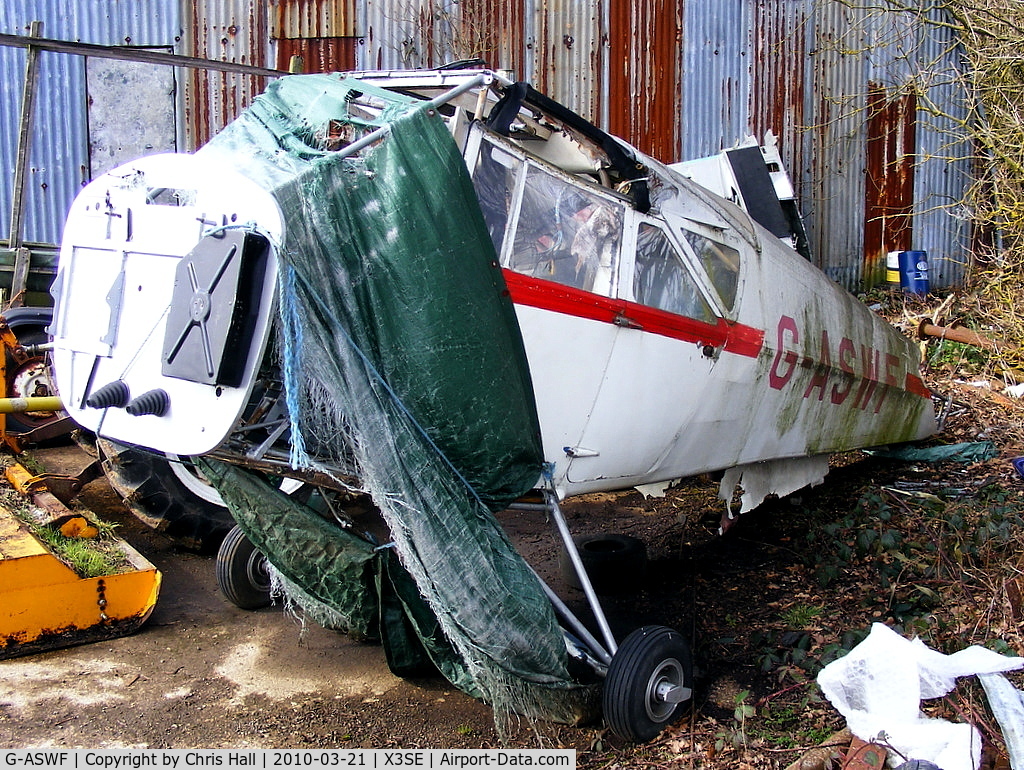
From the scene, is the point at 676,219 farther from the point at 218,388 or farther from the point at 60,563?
the point at 60,563

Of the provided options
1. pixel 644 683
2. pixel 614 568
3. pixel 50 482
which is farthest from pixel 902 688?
pixel 50 482

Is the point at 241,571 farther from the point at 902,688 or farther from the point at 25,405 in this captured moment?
the point at 902,688

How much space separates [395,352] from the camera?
10.8 ft

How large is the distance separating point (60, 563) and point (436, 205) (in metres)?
2.81

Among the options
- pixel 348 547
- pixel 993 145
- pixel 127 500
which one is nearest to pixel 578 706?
pixel 348 547

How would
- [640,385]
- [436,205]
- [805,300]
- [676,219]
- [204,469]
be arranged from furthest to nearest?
[805,300] < [676,219] < [640,385] < [204,469] < [436,205]

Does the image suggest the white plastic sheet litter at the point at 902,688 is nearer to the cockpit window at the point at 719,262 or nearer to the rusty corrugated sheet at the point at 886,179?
the cockpit window at the point at 719,262

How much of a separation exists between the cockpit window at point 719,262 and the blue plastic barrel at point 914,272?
7641 millimetres

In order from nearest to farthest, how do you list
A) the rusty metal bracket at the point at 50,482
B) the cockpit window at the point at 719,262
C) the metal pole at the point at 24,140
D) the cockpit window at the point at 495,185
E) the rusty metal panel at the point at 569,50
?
the cockpit window at the point at 495,185, the cockpit window at the point at 719,262, the rusty metal bracket at the point at 50,482, the metal pole at the point at 24,140, the rusty metal panel at the point at 569,50

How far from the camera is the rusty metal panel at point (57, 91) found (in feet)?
34.0

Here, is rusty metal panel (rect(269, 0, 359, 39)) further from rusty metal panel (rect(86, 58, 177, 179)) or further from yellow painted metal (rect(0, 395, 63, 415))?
yellow painted metal (rect(0, 395, 63, 415))

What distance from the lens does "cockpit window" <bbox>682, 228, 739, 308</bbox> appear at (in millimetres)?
4789

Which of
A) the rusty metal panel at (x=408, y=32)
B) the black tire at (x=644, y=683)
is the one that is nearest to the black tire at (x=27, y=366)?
the black tire at (x=644, y=683)

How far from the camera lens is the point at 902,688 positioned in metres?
3.74
